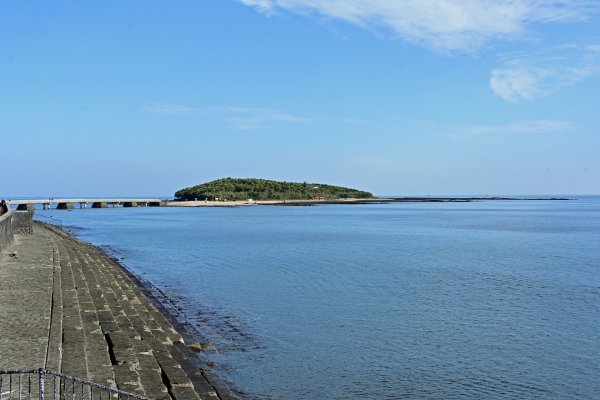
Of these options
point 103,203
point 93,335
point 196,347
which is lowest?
point 196,347

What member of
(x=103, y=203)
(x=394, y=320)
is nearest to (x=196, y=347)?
(x=394, y=320)

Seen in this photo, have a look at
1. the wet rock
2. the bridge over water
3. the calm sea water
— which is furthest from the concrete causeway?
the bridge over water

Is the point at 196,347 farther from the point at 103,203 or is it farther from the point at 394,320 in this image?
the point at 103,203

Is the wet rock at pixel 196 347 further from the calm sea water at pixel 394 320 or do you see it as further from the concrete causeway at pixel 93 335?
the calm sea water at pixel 394 320

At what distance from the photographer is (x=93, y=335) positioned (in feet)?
42.4

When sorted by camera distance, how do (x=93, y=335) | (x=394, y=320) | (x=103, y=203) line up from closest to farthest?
(x=93, y=335) < (x=394, y=320) < (x=103, y=203)

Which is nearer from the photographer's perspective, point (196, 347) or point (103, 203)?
point (196, 347)

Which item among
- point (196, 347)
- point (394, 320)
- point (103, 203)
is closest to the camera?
point (196, 347)

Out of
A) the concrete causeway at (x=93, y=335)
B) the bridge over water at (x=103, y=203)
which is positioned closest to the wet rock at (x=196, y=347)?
the concrete causeway at (x=93, y=335)

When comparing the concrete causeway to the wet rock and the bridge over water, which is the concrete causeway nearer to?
the wet rock

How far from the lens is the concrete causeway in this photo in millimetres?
10312

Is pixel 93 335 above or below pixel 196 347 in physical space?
above

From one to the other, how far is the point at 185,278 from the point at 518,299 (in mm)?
15243

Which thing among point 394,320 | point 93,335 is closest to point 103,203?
point 394,320
